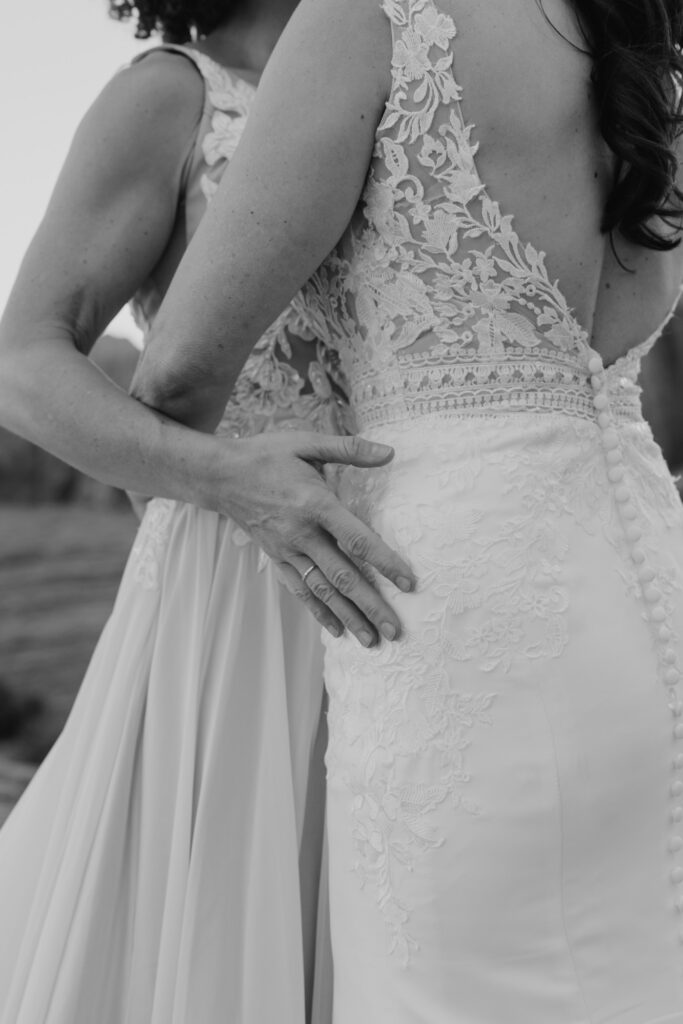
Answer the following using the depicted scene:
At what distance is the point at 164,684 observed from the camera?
1406mm

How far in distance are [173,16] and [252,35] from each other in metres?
0.14

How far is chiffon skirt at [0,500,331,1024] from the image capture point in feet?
4.17

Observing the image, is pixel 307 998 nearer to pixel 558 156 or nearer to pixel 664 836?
pixel 664 836

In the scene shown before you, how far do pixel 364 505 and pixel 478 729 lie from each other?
11.2 inches

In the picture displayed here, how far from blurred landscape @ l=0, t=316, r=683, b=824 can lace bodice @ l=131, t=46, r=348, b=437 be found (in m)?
2.93

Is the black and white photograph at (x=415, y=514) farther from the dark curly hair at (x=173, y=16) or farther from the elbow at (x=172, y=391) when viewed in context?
the dark curly hair at (x=173, y=16)

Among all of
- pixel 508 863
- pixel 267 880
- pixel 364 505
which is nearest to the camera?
pixel 508 863

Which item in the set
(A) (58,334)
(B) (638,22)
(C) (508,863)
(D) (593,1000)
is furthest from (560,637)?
(A) (58,334)

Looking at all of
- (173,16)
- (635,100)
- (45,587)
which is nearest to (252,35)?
(173,16)

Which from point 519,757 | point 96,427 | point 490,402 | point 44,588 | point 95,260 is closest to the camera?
point 519,757

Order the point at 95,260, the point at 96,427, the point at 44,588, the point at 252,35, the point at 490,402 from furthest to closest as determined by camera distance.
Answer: the point at 44,588, the point at 252,35, the point at 95,260, the point at 96,427, the point at 490,402

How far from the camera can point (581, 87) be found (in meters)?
1.04

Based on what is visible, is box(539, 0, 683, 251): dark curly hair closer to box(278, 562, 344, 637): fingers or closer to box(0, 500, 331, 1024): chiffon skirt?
box(278, 562, 344, 637): fingers

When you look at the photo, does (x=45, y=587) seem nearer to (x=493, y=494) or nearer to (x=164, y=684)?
(x=164, y=684)
